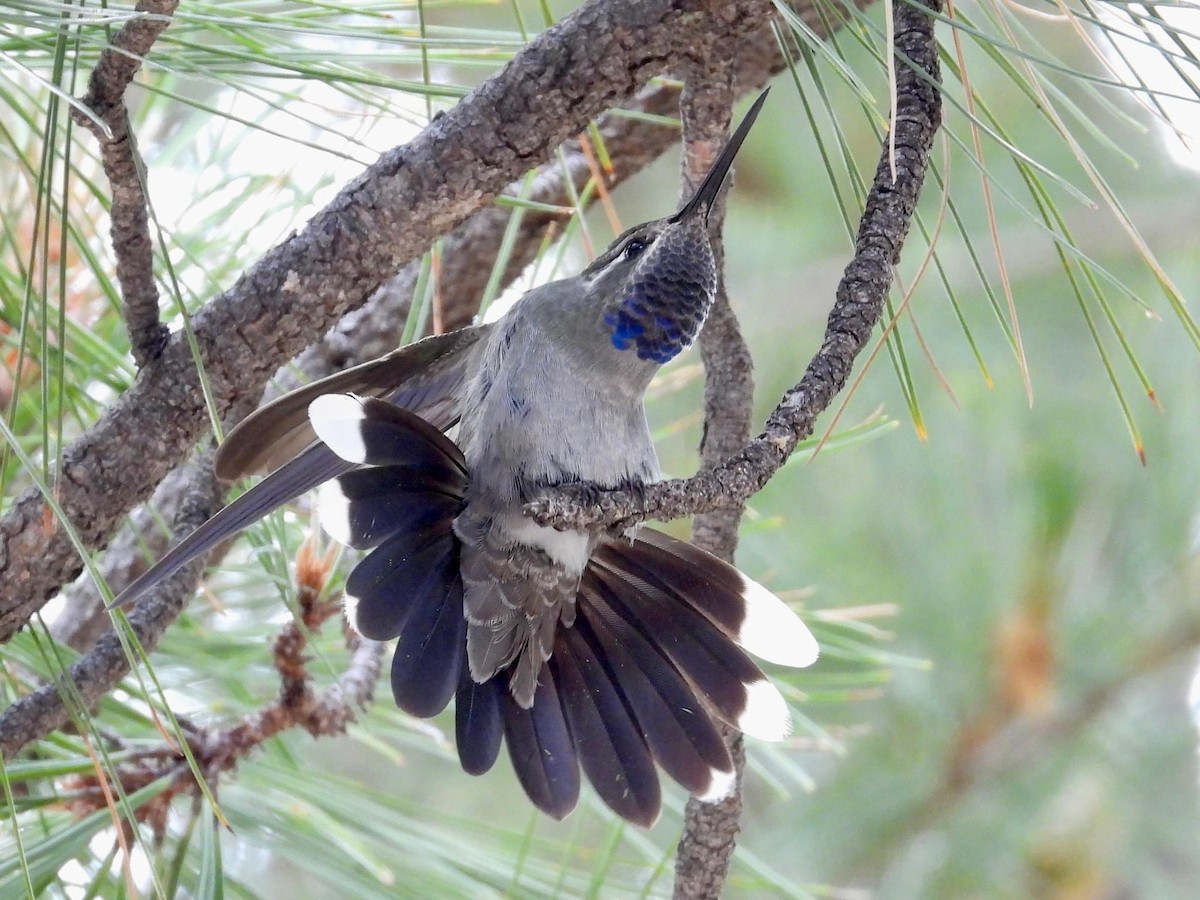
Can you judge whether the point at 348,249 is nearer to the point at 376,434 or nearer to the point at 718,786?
the point at 376,434

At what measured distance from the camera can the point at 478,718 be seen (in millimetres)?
992

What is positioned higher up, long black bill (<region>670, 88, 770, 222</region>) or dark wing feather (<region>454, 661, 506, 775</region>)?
long black bill (<region>670, 88, 770, 222</region>)

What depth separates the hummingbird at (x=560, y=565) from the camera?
3.11 feet

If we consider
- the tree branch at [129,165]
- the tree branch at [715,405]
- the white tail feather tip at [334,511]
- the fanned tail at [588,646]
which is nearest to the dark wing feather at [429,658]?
the fanned tail at [588,646]

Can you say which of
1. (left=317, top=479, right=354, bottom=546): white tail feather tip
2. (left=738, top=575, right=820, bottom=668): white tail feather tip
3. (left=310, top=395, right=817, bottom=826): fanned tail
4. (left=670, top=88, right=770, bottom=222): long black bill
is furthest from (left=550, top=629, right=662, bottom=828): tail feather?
(left=670, top=88, right=770, bottom=222): long black bill

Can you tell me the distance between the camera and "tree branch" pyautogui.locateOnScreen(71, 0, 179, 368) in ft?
2.12

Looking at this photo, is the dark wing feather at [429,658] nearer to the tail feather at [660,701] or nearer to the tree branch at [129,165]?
the tail feather at [660,701]

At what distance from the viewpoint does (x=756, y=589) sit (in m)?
0.98

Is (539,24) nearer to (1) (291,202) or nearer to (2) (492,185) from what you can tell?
(1) (291,202)

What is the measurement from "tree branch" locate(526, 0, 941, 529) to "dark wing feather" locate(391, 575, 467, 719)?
27cm

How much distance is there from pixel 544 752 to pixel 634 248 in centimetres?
44

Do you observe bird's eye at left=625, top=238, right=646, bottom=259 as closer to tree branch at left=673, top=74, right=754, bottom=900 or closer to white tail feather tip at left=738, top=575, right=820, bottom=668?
tree branch at left=673, top=74, right=754, bottom=900

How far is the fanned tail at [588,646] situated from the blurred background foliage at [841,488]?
0.29 feet

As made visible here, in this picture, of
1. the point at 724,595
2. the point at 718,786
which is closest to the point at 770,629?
the point at 724,595
